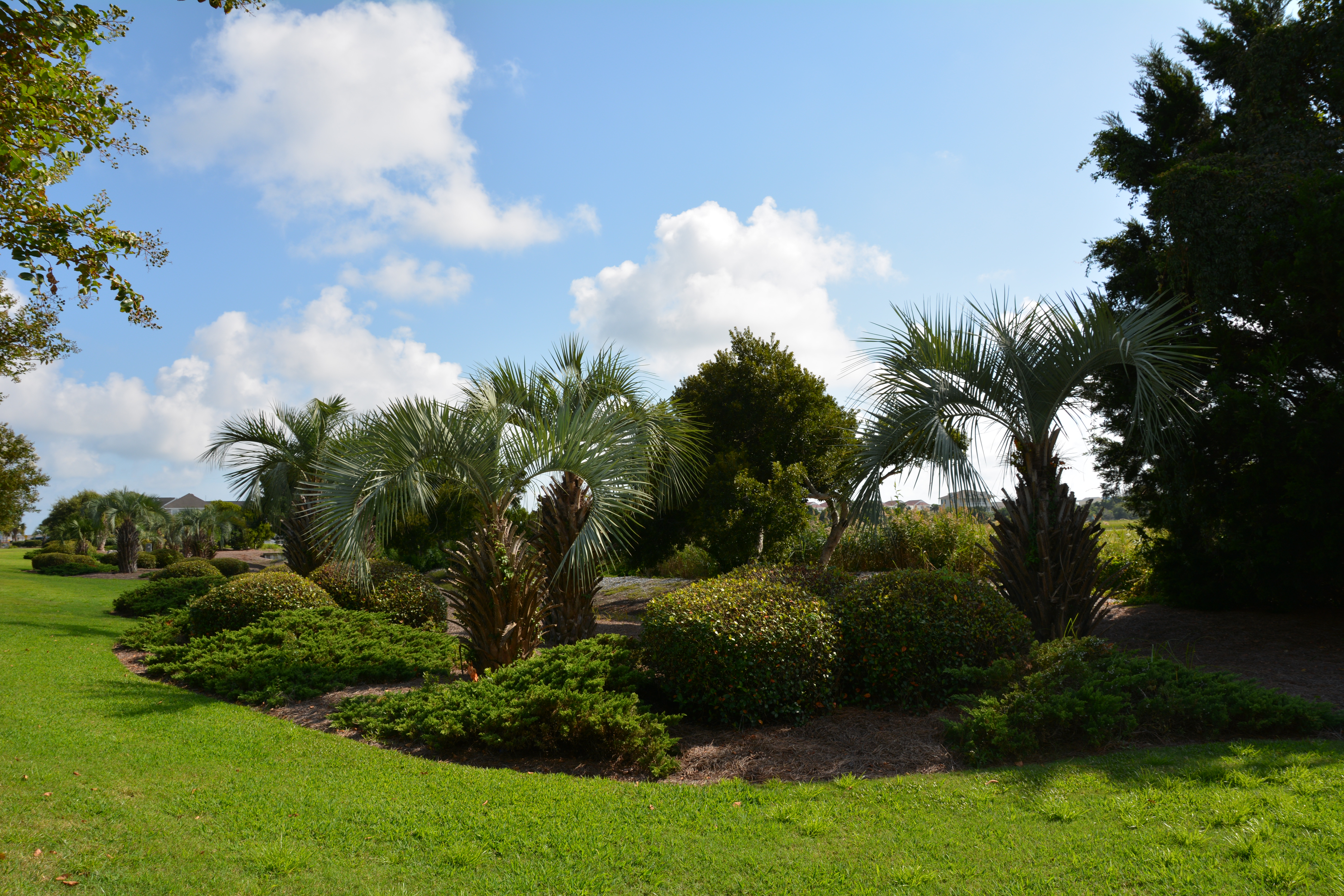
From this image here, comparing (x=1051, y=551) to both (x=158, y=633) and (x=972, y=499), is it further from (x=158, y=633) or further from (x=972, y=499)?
(x=158, y=633)

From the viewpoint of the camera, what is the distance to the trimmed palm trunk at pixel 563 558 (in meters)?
9.66

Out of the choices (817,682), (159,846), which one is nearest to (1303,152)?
(817,682)

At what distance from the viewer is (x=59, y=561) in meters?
25.9

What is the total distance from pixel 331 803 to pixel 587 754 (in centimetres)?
201

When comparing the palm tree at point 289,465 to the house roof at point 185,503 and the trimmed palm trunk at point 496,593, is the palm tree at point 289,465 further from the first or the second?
the house roof at point 185,503

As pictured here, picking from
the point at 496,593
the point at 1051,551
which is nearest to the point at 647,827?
the point at 496,593

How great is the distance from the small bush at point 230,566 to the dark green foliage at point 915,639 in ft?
66.5

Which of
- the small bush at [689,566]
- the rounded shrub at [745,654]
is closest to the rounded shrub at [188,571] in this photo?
the small bush at [689,566]

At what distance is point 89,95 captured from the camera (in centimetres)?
700

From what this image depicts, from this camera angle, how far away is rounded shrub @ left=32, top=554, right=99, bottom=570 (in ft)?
84.7

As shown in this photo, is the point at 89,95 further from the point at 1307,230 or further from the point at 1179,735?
the point at 1307,230

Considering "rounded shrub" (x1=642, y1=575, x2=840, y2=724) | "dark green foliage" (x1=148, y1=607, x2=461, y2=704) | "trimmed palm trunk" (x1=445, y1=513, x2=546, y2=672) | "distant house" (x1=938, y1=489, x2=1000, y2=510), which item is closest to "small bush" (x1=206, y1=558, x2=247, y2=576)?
"dark green foliage" (x1=148, y1=607, x2=461, y2=704)

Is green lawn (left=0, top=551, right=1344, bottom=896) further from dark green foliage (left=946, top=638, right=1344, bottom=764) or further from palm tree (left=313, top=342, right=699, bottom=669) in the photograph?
palm tree (left=313, top=342, right=699, bottom=669)

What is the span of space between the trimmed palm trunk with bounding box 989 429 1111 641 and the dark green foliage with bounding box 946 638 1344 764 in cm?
176
